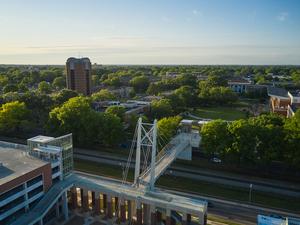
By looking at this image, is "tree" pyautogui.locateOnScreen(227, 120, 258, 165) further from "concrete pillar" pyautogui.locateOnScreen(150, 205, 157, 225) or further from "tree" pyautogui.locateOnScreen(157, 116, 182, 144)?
"concrete pillar" pyautogui.locateOnScreen(150, 205, 157, 225)

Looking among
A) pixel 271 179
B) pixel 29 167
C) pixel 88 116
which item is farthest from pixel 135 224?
pixel 88 116

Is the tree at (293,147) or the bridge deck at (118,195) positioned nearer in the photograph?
the bridge deck at (118,195)

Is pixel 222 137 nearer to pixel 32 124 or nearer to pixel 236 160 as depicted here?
pixel 236 160

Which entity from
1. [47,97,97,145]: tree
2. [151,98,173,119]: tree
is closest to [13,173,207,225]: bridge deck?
[47,97,97,145]: tree

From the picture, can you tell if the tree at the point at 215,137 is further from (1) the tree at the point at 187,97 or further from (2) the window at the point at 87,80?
(2) the window at the point at 87,80

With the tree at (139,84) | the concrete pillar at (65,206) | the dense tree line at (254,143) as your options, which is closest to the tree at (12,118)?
the concrete pillar at (65,206)
